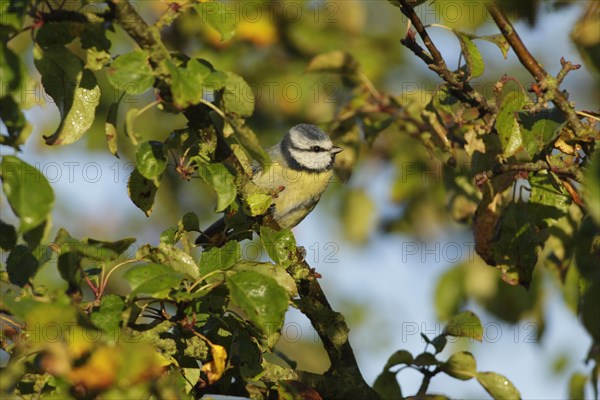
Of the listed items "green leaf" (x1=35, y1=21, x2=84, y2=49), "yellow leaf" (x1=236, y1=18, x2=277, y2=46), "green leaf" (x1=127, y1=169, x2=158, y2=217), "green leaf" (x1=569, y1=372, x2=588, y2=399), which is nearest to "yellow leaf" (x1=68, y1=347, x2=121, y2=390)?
Answer: "green leaf" (x1=127, y1=169, x2=158, y2=217)

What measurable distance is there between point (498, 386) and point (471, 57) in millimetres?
1528

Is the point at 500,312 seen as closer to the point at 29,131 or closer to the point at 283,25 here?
the point at 29,131

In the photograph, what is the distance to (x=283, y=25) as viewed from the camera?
790 centimetres

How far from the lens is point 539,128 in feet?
10.6

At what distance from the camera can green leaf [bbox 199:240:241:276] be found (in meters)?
2.81

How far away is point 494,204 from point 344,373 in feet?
3.61

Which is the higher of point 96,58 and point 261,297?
point 96,58

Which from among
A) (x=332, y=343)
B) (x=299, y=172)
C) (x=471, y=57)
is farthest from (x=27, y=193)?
(x=299, y=172)

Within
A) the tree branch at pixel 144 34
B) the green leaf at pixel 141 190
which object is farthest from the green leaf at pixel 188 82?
the green leaf at pixel 141 190

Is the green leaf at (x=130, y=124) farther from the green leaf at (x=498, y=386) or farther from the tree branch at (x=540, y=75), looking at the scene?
the green leaf at (x=498, y=386)

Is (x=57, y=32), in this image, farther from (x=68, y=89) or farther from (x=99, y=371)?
(x=99, y=371)

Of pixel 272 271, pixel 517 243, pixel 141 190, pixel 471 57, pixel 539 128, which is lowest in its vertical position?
pixel 141 190

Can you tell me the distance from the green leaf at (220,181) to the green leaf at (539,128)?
129cm

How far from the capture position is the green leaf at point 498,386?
3502 mm
